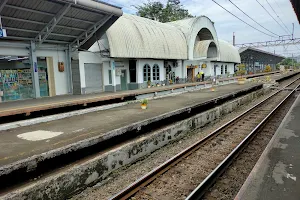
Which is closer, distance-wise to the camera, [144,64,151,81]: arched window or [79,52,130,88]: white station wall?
[79,52,130,88]: white station wall

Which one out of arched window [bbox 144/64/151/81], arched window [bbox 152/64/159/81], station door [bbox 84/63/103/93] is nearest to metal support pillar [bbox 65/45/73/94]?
station door [bbox 84/63/103/93]

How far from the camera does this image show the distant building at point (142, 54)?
65.6 ft

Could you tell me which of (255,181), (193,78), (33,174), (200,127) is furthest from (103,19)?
(193,78)

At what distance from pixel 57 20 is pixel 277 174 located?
14352mm

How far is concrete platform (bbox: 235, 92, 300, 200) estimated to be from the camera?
3.74 metres

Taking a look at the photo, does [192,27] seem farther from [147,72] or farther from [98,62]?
[98,62]

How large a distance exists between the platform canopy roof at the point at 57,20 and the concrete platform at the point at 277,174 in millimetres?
12827

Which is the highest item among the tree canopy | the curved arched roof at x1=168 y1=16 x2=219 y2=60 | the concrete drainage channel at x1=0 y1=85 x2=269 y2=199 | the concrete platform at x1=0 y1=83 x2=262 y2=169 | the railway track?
the tree canopy

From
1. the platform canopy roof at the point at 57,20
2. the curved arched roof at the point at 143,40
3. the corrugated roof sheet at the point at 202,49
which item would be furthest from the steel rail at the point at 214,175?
the corrugated roof sheet at the point at 202,49

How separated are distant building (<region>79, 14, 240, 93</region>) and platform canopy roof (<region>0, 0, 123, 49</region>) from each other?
1.94 metres

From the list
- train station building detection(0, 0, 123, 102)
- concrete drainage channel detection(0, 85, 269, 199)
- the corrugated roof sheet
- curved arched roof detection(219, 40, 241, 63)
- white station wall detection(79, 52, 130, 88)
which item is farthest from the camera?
curved arched roof detection(219, 40, 241, 63)

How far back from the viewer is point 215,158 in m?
6.86

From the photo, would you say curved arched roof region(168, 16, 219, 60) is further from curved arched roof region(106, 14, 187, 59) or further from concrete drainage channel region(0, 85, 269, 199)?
concrete drainage channel region(0, 85, 269, 199)

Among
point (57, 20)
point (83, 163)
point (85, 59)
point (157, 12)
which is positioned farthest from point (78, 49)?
point (157, 12)
